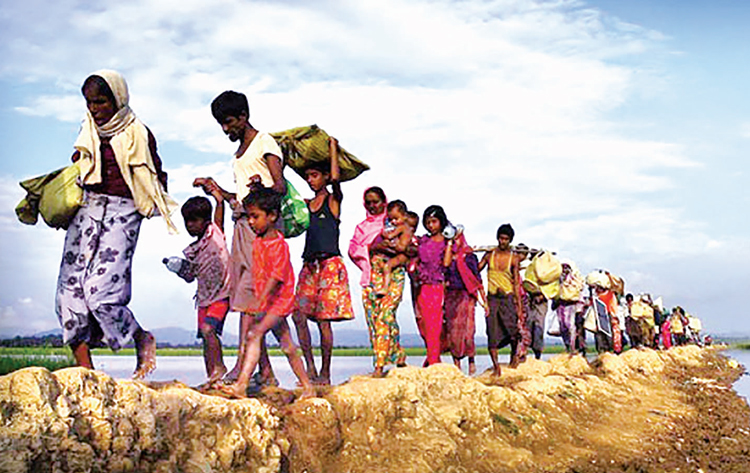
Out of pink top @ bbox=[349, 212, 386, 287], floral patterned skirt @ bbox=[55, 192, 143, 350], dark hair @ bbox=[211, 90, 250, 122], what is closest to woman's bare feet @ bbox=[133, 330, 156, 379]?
floral patterned skirt @ bbox=[55, 192, 143, 350]

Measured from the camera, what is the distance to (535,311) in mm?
12812

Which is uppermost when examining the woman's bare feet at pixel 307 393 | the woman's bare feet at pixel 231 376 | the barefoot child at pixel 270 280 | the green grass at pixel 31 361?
the barefoot child at pixel 270 280

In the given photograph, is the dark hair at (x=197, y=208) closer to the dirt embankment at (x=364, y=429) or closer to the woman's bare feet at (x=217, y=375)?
the woman's bare feet at (x=217, y=375)

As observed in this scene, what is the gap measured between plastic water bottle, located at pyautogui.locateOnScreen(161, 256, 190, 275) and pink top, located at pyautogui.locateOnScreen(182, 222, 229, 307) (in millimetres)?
46

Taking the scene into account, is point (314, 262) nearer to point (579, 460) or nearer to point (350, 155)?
point (350, 155)

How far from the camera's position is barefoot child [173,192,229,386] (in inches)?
235

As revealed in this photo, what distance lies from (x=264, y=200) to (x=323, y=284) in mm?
1487

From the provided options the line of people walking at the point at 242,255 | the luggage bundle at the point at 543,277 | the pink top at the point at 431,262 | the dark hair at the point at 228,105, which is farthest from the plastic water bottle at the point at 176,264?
the luggage bundle at the point at 543,277

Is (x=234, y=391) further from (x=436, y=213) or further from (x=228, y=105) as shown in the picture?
(x=436, y=213)

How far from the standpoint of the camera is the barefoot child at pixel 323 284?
6.58 metres

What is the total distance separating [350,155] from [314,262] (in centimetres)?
99

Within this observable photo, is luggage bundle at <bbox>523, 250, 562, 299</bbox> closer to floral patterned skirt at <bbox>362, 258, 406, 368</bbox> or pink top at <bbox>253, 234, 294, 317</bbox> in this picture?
floral patterned skirt at <bbox>362, 258, 406, 368</bbox>

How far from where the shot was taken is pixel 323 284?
6633mm

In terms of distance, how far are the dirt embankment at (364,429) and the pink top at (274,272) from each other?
606 mm
